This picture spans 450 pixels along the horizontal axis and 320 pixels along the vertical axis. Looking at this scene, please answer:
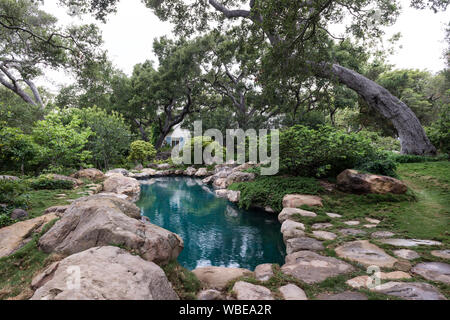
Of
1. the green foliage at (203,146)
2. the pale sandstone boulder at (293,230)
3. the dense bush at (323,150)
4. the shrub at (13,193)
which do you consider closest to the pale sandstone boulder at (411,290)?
the pale sandstone boulder at (293,230)

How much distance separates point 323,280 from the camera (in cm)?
239

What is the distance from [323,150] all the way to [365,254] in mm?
3900

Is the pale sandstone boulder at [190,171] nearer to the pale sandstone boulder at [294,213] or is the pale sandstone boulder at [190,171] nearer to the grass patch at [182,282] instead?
the pale sandstone boulder at [294,213]

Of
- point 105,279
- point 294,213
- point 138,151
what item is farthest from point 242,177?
point 138,151

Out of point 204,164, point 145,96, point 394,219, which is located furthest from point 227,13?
point 145,96

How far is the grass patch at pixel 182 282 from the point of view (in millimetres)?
2060

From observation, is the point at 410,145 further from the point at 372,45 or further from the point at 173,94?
the point at 173,94

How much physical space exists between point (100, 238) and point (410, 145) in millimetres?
11272

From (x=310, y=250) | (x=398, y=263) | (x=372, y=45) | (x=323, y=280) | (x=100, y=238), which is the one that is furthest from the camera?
(x=372, y=45)

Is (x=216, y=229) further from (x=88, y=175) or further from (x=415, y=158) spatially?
(x=415, y=158)

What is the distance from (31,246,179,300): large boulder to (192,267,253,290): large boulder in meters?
0.72

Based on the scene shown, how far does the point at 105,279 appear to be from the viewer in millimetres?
1602

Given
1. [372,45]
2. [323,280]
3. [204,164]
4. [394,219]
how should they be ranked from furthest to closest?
[204,164] < [372,45] < [394,219] < [323,280]

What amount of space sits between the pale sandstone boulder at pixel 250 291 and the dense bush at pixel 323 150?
197 inches
